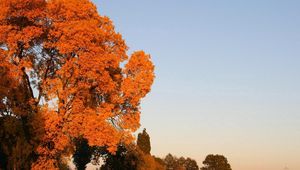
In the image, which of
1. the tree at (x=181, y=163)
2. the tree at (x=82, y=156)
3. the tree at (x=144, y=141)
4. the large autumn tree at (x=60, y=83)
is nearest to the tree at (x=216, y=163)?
the tree at (x=181, y=163)

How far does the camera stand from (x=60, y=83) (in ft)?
104

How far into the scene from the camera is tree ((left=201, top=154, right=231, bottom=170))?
579 ft

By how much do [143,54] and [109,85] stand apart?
3566 mm

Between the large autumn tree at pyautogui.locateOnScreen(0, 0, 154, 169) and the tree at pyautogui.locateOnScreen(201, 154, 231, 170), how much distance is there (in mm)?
147826

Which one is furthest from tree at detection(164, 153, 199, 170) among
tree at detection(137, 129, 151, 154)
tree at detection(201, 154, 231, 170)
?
tree at detection(137, 129, 151, 154)

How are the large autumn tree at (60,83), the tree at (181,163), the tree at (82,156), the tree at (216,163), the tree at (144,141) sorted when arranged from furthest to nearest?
the tree at (181,163) < the tree at (216,163) < the tree at (144,141) < the tree at (82,156) < the large autumn tree at (60,83)

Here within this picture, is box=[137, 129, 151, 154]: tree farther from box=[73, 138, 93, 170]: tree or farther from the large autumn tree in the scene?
the large autumn tree

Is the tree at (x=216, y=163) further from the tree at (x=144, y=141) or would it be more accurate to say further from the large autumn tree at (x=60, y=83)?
the large autumn tree at (x=60, y=83)

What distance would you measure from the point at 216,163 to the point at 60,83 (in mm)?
153369

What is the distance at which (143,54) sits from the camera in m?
33.7

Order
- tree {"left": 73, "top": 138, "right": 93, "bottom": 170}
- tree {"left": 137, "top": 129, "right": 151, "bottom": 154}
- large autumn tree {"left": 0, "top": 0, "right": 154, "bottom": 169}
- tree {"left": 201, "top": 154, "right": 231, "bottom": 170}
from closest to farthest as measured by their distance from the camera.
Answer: large autumn tree {"left": 0, "top": 0, "right": 154, "bottom": 169} < tree {"left": 73, "top": 138, "right": 93, "bottom": 170} < tree {"left": 137, "top": 129, "right": 151, "bottom": 154} < tree {"left": 201, "top": 154, "right": 231, "bottom": 170}

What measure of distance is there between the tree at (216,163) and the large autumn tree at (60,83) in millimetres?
147826

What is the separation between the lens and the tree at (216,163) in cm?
17638

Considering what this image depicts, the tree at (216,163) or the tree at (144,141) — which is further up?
the tree at (216,163)
